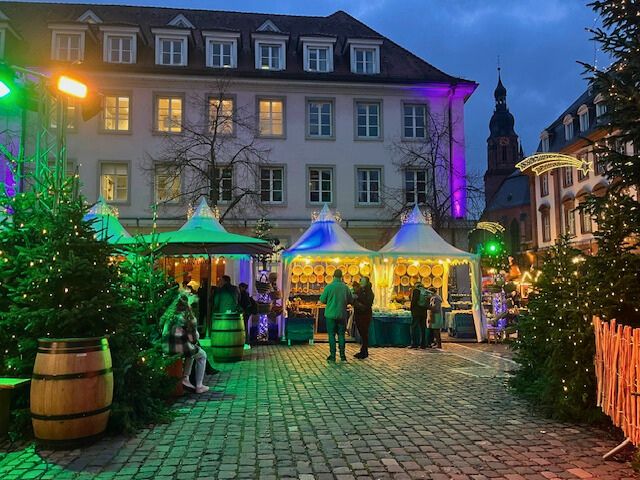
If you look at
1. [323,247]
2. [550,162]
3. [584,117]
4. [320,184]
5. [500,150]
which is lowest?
[323,247]

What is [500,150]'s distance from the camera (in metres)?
89.2

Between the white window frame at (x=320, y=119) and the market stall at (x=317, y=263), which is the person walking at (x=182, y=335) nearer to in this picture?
the market stall at (x=317, y=263)

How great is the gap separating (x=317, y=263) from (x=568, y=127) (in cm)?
2777

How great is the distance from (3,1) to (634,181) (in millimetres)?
33064

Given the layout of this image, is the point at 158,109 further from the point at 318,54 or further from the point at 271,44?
the point at 318,54

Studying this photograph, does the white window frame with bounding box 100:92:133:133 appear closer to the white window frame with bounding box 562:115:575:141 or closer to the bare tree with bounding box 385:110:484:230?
the bare tree with bounding box 385:110:484:230

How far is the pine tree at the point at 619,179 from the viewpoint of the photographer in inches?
237

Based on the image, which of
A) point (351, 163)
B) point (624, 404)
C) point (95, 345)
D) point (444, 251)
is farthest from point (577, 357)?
point (351, 163)

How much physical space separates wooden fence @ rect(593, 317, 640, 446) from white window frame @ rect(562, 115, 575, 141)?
3674 cm

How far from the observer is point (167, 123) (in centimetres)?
2569

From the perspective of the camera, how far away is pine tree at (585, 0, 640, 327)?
6012 mm

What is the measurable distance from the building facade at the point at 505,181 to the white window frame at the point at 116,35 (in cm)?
4972

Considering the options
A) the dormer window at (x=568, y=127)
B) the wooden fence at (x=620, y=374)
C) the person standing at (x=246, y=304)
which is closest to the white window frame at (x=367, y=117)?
the person standing at (x=246, y=304)

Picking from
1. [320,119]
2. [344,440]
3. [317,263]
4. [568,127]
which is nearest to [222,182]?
[320,119]
